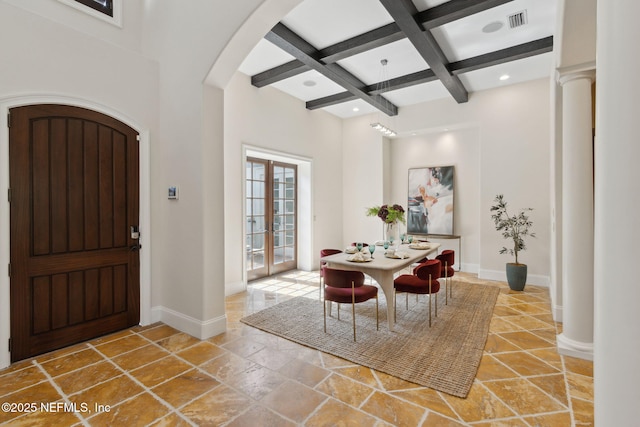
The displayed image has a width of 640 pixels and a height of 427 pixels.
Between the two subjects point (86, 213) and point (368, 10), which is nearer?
point (86, 213)

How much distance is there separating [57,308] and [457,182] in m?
6.67

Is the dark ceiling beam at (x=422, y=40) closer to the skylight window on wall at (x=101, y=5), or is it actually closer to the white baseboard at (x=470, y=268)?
the skylight window on wall at (x=101, y=5)

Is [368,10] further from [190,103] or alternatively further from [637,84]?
[637,84]

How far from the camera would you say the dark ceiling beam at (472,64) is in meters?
4.11

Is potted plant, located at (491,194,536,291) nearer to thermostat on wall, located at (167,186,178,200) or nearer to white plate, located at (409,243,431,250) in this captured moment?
white plate, located at (409,243,431,250)

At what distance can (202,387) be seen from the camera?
2363mm

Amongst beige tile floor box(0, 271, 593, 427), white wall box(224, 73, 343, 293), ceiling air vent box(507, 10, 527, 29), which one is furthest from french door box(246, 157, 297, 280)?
ceiling air vent box(507, 10, 527, 29)

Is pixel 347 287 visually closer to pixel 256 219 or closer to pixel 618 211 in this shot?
pixel 618 211

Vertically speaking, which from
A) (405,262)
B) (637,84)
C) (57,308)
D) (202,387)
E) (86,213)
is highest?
(637,84)

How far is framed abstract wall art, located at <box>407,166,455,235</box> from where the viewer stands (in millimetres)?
6461

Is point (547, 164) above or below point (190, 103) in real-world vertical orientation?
below

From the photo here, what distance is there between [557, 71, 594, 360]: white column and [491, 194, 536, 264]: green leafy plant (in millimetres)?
2324

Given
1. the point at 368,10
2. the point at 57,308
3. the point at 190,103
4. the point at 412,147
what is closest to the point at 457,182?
the point at 412,147

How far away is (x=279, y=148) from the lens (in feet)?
18.9
